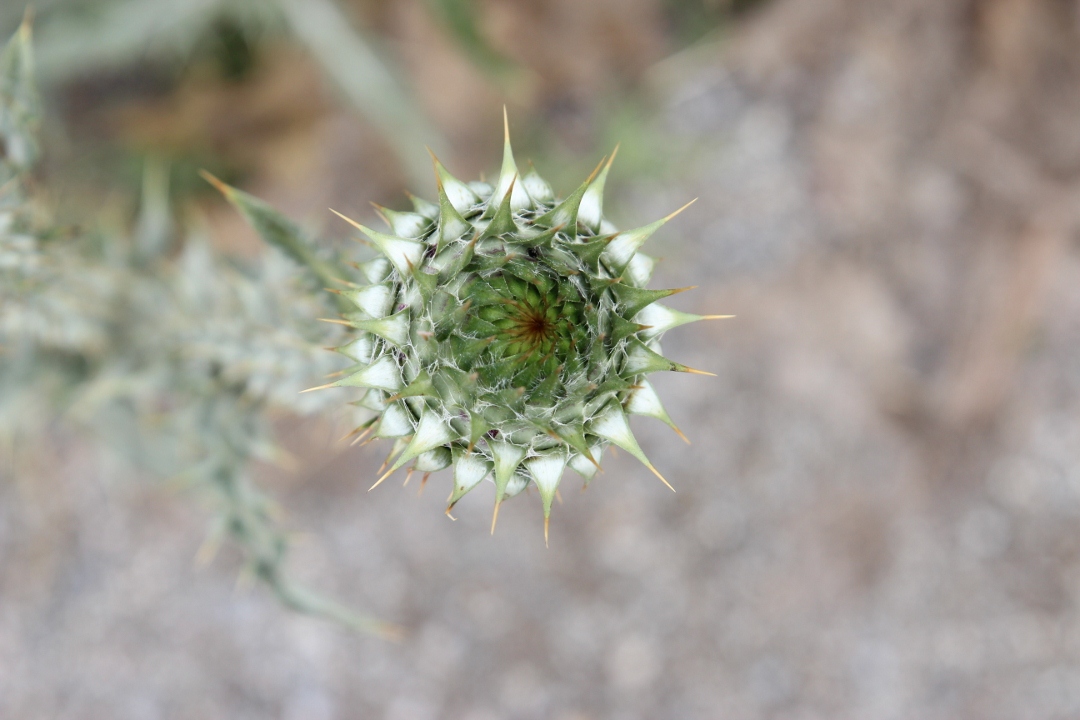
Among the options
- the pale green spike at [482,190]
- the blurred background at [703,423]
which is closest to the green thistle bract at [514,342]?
the pale green spike at [482,190]

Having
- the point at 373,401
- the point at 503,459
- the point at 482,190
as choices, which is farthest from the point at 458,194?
the point at 503,459

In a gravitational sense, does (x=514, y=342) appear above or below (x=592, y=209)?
below

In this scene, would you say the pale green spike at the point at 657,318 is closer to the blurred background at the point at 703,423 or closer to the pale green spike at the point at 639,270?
the pale green spike at the point at 639,270

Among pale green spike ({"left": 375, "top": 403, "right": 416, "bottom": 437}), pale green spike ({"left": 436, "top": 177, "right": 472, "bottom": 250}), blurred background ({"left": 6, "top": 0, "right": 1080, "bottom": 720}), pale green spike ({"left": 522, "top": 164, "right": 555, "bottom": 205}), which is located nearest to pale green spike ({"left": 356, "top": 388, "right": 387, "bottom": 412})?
pale green spike ({"left": 375, "top": 403, "right": 416, "bottom": 437})

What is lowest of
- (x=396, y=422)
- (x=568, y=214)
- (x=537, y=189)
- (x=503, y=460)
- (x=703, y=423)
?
(x=503, y=460)

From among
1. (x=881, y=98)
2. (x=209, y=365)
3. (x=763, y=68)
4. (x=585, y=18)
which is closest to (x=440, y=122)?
(x=585, y=18)

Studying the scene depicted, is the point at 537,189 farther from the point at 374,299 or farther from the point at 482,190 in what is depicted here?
the point at 374,299
